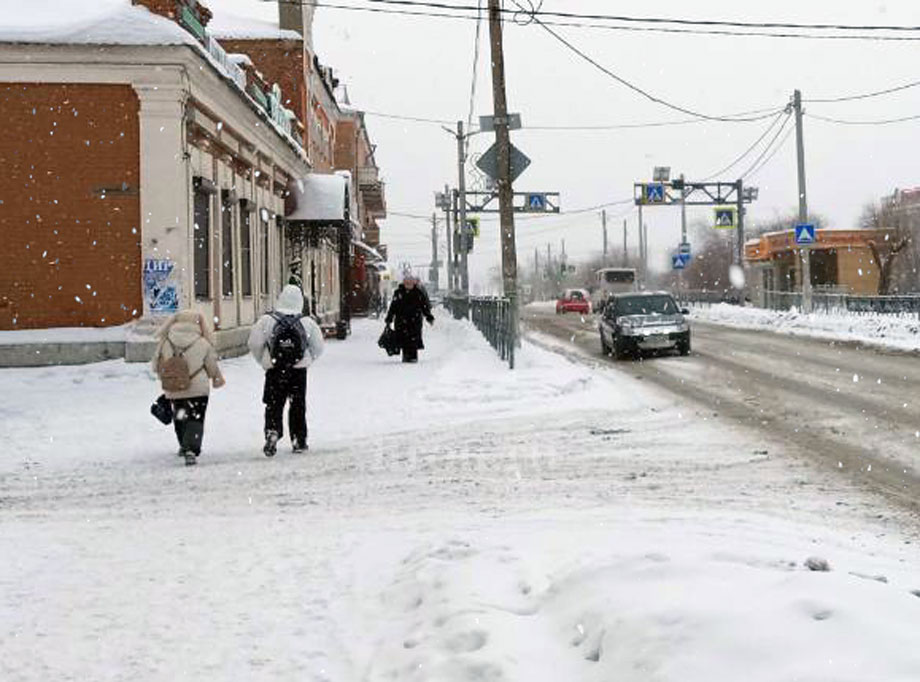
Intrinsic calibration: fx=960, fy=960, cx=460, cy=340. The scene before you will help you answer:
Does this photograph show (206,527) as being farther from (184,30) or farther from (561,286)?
(561,286)

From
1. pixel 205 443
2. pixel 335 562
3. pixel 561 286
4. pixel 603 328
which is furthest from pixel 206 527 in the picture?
pixel 561 286

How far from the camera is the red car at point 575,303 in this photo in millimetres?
58281

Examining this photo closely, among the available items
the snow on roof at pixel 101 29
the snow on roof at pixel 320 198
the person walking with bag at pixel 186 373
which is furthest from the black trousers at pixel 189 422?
the snow on roof at pixel 320 198

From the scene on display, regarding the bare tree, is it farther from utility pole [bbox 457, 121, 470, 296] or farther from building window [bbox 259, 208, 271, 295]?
building window [bbox 259, 208, 271, 295]

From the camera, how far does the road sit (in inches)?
316

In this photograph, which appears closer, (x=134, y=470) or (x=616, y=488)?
(x=616, y=488)

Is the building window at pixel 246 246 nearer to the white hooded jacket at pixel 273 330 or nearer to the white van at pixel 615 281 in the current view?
the white hooded jacket at pixel 273 330

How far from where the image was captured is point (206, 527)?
20.1ft

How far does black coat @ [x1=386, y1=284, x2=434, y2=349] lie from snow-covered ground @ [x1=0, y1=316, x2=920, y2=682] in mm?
7651

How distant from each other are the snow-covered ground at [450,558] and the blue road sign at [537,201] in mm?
46808

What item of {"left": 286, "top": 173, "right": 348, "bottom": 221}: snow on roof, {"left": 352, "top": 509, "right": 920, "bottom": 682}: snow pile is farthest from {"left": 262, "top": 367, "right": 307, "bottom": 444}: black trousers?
{"left": 286, "top": 173, "right": 348, "bottom": 221}: snow on roof

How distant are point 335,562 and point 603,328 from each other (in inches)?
694

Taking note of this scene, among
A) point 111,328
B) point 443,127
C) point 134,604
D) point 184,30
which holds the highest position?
point 443,127

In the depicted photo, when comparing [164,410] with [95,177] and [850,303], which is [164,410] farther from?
[850,303]
